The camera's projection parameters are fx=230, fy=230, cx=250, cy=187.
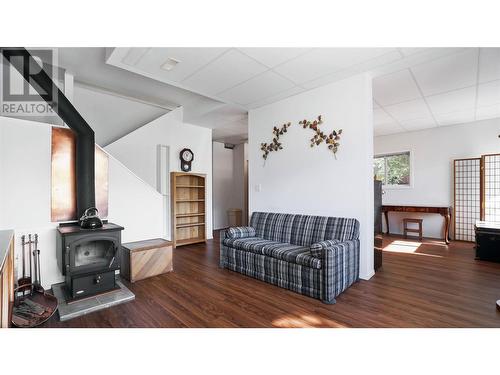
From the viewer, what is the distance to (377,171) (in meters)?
6.33

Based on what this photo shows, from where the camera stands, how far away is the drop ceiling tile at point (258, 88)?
2.99 metres

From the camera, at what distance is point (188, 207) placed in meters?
5.19

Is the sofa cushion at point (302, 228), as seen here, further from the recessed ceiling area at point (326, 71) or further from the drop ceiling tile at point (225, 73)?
the drop ceiling tile at point (225, 73)

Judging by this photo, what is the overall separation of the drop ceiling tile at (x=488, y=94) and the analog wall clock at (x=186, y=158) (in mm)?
4898

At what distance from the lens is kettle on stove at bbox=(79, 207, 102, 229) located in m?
2.60

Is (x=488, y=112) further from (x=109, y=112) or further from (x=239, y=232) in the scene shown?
(x=109, y=112)

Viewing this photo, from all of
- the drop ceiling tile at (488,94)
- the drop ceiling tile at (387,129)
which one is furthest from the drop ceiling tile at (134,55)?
the drop ceiling tile at (387,129)

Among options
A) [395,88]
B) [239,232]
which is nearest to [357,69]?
[395,88]

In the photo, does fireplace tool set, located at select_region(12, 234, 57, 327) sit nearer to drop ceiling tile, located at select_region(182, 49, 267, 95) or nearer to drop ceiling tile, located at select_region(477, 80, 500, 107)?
drop ceiling tile, located at select_region(182, 49, 267, 95)

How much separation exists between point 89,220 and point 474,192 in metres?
6.81
